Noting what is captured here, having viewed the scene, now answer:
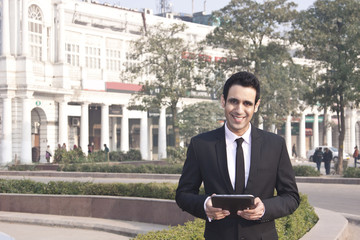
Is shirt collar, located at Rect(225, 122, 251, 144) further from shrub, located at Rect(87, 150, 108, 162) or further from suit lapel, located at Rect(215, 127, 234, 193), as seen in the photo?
shrub, located at Rect(87, 150, 108, 162)

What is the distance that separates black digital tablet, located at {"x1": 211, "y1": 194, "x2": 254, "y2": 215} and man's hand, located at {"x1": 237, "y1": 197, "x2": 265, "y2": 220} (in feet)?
0.14

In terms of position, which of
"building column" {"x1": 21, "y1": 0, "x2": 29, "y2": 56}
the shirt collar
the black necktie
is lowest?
the black necktie

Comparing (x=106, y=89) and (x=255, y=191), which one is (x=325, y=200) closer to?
(x=255, y=191)

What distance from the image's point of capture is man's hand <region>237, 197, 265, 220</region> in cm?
414

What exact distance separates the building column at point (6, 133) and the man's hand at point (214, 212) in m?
48.5

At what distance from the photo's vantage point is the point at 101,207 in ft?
55.5

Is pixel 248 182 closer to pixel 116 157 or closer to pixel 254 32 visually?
pixel 254 32

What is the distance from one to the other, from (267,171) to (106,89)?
58.7 meters

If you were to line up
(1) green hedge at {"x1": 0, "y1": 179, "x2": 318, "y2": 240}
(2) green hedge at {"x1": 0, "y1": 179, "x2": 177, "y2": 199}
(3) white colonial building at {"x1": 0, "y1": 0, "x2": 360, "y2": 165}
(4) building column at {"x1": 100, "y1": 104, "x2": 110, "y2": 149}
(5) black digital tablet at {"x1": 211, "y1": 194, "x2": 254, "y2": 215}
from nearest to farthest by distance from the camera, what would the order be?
(5) black digital tablet at {"x1": 211, "y1": 194, "x2": 254, "y2": 215}, (1) green hedge at {"x1": 0, "y1": 179, "x2": 318, "y2": 240}, (2) green hedge at {"x1": 0, "y1": 179, "x2": 177, "y2": 199}, (3) white colonial building at {"x1": 0, "y1": 0, "x2": 360, "y2": 165}, (4) building column at {"x1": 100, "y1": 104, "x2": 110, "y2": 149}

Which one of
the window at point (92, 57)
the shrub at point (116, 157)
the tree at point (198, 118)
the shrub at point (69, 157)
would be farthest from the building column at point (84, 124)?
the shrub at point (69, 157)

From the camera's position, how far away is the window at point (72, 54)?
60.3 meters

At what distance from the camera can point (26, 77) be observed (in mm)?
51406

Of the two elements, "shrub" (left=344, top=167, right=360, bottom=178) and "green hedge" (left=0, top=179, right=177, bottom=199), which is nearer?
"green hedge" (left=0, top=179, right=177, bottom=199)

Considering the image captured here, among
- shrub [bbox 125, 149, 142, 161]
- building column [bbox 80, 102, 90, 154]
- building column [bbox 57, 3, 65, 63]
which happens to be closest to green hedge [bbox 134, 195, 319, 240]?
shrub [bbox 125, 149, 142, 161]
